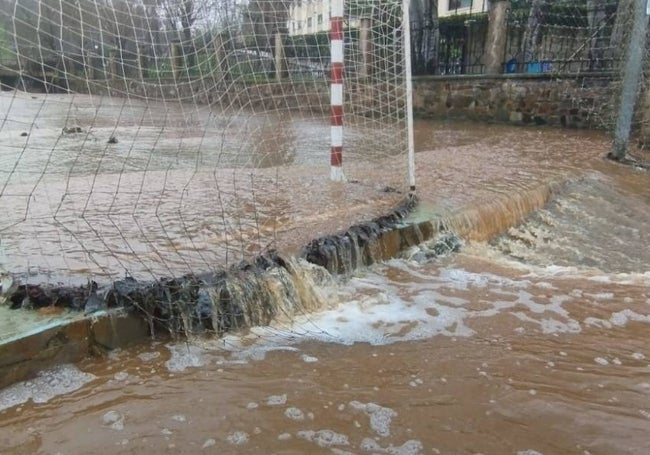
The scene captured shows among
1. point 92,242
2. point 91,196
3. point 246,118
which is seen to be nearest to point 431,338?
point 92,242

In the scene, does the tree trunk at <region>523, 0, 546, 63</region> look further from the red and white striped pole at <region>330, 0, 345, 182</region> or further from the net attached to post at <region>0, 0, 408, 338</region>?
the red and white striped pole at <region>330, 0, 345, 182</region>

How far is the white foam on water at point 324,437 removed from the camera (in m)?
2.01

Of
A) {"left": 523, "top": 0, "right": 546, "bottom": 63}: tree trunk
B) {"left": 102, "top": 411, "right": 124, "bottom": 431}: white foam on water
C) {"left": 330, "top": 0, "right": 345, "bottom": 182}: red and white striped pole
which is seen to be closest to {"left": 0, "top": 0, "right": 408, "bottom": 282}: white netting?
{"left": 330, "top": 0, "right": 345, "bottom": 182}: red and white striped pole

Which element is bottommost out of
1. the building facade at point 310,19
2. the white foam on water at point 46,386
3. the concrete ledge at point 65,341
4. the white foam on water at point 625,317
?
the white foam on water at point 625,317

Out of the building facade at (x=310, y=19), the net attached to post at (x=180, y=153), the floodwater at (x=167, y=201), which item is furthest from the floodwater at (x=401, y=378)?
the building facade at (x=310, y=19)

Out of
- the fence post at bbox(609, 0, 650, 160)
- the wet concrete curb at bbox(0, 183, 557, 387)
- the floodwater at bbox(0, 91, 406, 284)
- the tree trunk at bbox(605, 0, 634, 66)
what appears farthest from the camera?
the tree trunk at bbox(605, 0, 634, 66)

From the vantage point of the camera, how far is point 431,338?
2869mm

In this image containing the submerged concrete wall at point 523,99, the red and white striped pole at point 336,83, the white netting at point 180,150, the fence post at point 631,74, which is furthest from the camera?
the submerged concrete wall at point 523,99

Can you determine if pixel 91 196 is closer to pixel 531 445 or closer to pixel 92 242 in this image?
pixel 92 242

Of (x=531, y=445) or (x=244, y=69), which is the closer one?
(x=531, y=445)

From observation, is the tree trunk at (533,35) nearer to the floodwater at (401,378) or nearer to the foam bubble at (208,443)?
the floodwater at (401,378)

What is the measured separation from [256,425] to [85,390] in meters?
0.75

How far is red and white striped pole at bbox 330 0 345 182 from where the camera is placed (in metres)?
4.75

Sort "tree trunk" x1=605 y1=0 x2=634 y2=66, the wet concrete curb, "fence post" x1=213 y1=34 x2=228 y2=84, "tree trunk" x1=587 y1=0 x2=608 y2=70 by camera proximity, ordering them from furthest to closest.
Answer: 1. "tree trunk" x1=587 y1=0 x2=608 y2=70
2. "tree trunk" x1=605 y1=0 x2=634 y2=66
3. "fence post" x1=213 y1=34 x2=228 y2=84
4. the wet concrete curb
